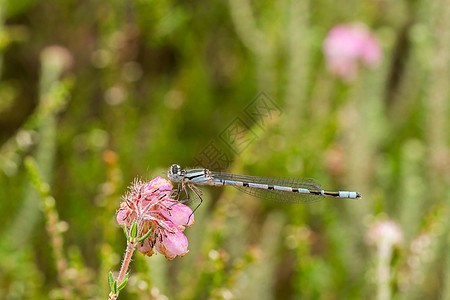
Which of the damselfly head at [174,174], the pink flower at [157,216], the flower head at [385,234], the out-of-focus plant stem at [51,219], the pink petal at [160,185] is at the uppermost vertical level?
the flower head at [385,234]

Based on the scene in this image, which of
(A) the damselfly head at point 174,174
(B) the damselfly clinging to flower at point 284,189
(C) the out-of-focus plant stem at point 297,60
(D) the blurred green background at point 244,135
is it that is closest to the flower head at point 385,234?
(D) the blurred green background at point 244,135

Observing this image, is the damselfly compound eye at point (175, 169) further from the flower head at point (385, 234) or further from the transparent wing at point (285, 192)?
the flower head at point (385, 234)

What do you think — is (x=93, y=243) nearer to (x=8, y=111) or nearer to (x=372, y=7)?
(x=8, y=111)

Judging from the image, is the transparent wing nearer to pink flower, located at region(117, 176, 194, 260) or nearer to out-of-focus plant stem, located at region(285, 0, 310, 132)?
pink flower, located at region(117, 176, 194, 260)

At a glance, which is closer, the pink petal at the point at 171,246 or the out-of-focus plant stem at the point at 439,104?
the pink petal at the point at 171,246

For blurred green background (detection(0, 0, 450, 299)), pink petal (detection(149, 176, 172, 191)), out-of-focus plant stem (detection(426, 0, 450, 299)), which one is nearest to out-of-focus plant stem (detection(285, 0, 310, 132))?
blurred green background (detection(0, 0, 450, 299))

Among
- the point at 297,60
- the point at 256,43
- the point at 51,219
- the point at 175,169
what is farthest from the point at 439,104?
the point at 51,219

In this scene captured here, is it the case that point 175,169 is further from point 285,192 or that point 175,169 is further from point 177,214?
point 285,192
